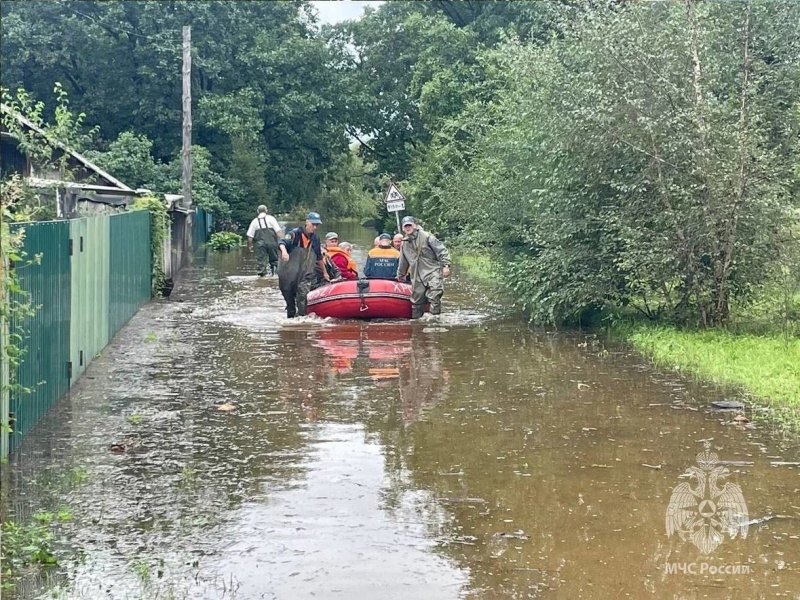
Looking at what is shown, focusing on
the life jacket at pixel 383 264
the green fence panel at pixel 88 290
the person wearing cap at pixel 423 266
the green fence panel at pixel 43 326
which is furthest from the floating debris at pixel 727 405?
the life jacket at pixel 383 264

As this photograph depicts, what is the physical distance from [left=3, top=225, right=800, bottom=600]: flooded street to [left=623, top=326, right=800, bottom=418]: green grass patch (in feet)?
Result: 1.49

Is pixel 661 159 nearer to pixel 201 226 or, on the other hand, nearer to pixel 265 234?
pixel 265 234

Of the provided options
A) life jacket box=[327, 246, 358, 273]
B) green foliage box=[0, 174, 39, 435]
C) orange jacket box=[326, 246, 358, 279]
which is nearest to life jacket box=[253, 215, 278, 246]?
A: life jacket box=[327, 246, 358, 273]

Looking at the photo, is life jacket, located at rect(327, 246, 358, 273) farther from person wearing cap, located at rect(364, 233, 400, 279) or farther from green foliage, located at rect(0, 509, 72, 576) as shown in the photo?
green foliage, located at rect(0, 509, 72, 576)

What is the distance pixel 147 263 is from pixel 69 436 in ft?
36.2

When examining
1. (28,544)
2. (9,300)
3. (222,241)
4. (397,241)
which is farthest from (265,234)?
(28,544)

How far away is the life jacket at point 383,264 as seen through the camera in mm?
18109

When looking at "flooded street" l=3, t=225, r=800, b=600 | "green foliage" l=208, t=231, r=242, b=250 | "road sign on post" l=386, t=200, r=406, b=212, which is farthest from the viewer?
"green foliage" l=208, t=231, r=242, b=250

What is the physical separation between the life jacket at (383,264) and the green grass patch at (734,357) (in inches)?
178

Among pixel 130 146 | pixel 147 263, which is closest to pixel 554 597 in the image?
pixel 147 263

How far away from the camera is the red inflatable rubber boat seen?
16.9 metres

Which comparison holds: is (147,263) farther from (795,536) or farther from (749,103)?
(795,536)

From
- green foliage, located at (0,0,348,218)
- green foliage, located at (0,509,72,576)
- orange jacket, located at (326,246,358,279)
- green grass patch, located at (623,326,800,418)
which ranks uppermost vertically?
green foliage, located at (0,0,348,218)

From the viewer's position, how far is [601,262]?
15344 mm
